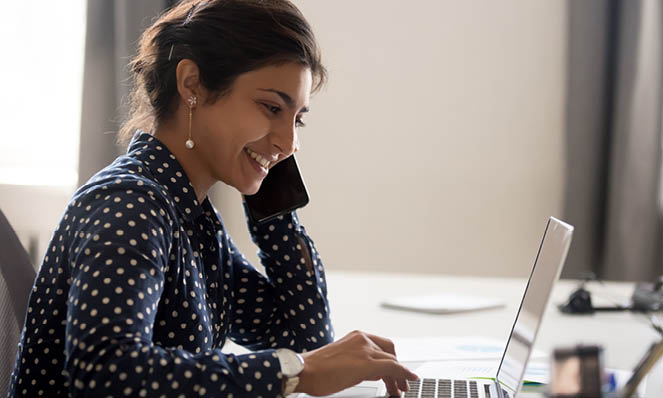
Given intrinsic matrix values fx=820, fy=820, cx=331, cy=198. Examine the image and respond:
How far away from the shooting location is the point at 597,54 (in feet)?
9.03

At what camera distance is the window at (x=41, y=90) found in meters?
2.37

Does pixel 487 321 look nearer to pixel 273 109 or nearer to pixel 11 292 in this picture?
pixel 273 109

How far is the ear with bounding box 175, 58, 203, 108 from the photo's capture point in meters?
1.12

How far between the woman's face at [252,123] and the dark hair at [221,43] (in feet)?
0.05

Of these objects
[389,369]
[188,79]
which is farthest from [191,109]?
[389,369]

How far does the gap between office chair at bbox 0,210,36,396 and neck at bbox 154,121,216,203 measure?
0.83 ft

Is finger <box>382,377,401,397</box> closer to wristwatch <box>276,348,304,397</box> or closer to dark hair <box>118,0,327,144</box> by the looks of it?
wristwatch <box>276,348,304,397</box>

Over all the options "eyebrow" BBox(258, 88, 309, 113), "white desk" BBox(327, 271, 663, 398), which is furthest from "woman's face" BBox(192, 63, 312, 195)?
"white desk" BBox(327, 271, 663, 398)

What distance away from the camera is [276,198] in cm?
148

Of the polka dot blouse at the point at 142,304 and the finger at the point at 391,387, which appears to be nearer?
the polka dot blouse at the point at 142,304

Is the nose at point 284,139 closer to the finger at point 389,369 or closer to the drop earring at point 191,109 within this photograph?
the drop earring at point 191,109

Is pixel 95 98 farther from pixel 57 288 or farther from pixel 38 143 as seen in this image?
pixel 57 288

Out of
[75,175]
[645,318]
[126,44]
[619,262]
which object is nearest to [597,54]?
[619,262]

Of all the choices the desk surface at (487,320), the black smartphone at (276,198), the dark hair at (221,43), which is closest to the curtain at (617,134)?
the desk surface at (487,320)
